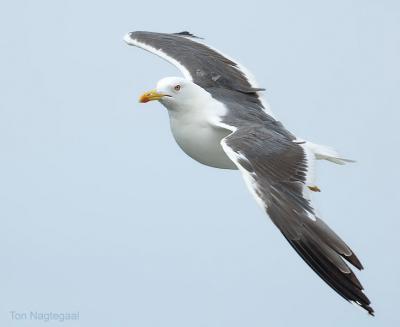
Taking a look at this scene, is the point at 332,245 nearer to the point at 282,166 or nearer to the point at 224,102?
the point at 282,166

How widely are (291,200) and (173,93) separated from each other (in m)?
2.26

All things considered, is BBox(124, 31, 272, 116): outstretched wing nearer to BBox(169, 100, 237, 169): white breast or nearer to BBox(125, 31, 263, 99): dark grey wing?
BBox(125, 31, 263, 99): dark grey wing

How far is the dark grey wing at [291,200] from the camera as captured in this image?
964 centimetres

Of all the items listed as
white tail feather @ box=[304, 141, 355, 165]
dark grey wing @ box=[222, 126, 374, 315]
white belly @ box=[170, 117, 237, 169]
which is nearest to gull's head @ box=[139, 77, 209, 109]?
white belly @ box=[170, 117, 237, 169]

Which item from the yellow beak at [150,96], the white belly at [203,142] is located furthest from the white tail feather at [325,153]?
the yellow beak at [150,96]

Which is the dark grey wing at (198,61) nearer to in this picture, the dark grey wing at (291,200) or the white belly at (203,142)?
the white belly at (203,142)

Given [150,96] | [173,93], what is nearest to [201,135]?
[173,93]

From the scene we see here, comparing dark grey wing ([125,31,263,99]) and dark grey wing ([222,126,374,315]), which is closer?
dark grey wing ([222,126,374,315])

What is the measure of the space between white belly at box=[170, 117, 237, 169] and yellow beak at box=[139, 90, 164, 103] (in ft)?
1.06

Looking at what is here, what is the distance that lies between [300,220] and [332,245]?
40 cm

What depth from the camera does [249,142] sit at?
11023mm

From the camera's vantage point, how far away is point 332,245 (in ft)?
32.1

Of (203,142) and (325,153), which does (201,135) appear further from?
(325,153)

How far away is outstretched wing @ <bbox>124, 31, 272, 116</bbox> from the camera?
13.1 metres
